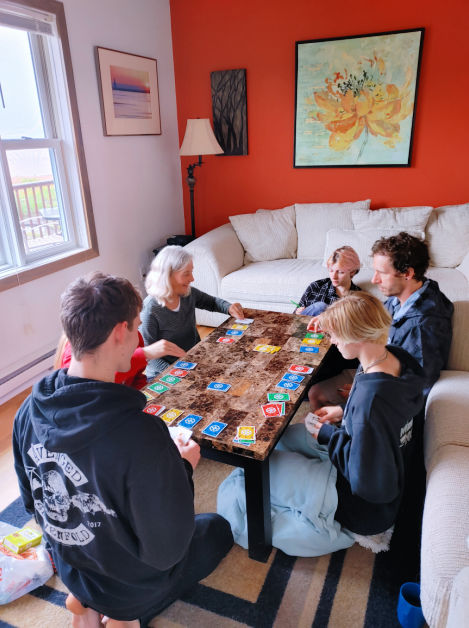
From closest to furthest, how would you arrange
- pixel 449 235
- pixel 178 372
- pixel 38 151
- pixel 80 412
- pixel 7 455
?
pixel 80 412
pixel 178 372
pixel 7 455
pixel 38 151
pixel 449 235

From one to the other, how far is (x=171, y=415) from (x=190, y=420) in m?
0.08

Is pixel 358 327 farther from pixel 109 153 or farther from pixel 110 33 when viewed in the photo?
pixel 110 33

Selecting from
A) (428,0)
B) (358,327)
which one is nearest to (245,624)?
(358,327)

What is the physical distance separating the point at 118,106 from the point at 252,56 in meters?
1.32

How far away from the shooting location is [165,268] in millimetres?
2178

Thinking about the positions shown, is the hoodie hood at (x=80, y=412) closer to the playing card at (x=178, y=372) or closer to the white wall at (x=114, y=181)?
the playing card at (x=178, y=372)

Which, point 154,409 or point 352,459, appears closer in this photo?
point 352,459

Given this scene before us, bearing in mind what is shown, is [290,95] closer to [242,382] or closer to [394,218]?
[394,218]

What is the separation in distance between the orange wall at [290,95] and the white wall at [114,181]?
249mm

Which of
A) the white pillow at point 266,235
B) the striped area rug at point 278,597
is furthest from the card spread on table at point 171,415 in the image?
the white pillow at point 266,235

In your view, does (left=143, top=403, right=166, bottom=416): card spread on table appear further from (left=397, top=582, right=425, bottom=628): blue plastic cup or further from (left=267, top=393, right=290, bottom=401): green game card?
(left=397, top=582, right=425, bottom=628): blue plastic cup

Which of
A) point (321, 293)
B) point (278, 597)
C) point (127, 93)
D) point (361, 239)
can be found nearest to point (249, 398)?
point (278, 597)

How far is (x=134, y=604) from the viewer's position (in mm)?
1201

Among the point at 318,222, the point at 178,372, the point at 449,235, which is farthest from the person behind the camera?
the point at 318,222
